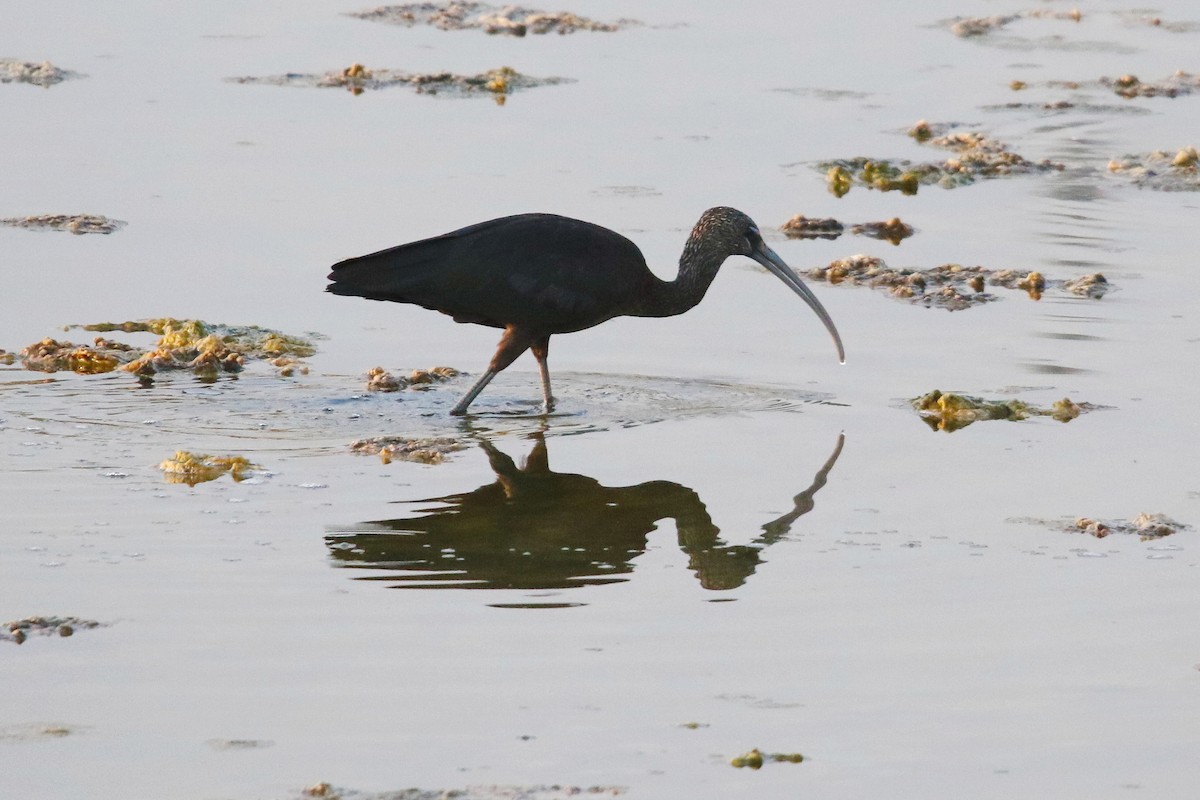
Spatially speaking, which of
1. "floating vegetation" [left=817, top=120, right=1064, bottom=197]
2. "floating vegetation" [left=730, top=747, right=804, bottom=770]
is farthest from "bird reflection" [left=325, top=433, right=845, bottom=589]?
"floating vegetation" [left=817, top=120, right=1064, bottom=197]

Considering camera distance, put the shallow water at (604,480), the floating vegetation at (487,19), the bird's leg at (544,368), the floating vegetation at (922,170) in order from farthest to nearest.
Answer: the floating vegetation at (487,19)
the floating vegetation at (922,170)
the bird's leg at (544,368)
the shallow water at (604,480)

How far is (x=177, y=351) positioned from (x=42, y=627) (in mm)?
3500

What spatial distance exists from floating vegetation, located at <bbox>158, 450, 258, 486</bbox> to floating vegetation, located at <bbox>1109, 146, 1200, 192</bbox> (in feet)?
24.4

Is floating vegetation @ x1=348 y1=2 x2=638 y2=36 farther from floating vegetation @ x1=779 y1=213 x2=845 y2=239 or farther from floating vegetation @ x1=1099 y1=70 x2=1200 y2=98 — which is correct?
floating vegetation @ x1=779 y1=213 x2=845 y2=239

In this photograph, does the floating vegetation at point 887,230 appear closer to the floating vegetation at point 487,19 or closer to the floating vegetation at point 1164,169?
the floating vegetation at point 1164,169

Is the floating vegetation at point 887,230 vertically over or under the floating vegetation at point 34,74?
under

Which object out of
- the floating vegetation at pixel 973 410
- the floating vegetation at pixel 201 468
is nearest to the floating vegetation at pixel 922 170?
the floating vegetation at pixel 973 410

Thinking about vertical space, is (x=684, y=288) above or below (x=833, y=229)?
below

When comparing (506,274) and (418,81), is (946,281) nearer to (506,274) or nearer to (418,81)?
(506,274)

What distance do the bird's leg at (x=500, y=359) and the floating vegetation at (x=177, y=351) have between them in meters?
0.88

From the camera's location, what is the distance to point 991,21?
62.6 ft

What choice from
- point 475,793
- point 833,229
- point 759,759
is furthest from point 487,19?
point 475,793

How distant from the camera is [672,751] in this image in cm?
557

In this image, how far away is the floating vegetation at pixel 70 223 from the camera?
11.7 metres
